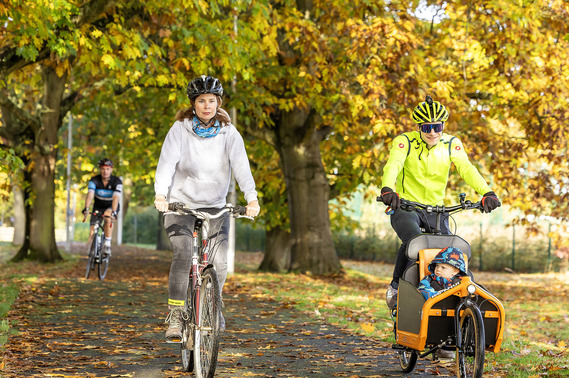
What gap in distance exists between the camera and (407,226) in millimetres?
6309

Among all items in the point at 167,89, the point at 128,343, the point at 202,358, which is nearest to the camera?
the point at 202,358

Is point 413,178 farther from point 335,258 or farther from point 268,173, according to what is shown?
point 268,173

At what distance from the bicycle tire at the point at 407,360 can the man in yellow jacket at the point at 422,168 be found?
1.32ft

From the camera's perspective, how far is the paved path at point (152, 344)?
21.2 feet

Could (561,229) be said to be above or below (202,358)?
above

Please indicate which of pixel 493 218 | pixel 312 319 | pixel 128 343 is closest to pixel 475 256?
pixel 493 218

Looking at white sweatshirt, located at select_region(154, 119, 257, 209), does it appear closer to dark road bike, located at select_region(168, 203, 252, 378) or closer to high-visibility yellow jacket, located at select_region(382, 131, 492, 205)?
dark road bike, located at select_region(168, 203, 252, 378)

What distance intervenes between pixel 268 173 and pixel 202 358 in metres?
16.1

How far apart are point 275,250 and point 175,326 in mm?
17291

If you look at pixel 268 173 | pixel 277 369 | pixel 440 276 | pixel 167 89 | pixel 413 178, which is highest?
pixel 167 89

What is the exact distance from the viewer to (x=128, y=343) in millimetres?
7797

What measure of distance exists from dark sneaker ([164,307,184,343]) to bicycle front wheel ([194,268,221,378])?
10.2 inches

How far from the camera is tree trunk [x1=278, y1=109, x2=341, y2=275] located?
18891mm

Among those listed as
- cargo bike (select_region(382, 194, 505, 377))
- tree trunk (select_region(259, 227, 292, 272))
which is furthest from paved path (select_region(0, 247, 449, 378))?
tree trunk (select_region(259, 227, 292, 272))
